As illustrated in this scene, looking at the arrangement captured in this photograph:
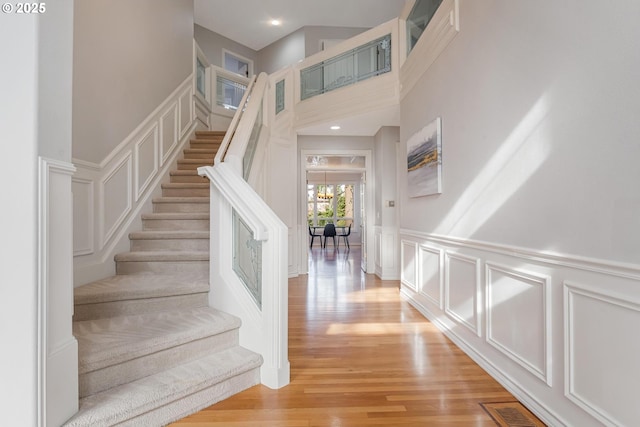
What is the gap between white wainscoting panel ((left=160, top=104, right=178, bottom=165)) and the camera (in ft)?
12.5

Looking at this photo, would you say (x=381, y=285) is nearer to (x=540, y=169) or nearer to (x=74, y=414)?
(x=540, y=169)

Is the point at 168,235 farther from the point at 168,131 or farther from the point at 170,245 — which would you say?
the point at 168,131

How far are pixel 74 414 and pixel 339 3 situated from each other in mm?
7166

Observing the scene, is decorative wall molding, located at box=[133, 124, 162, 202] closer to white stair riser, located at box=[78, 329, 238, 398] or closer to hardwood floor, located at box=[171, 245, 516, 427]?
white stair riser, located at box=[78, 329, 238, 398]

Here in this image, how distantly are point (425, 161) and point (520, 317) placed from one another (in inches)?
73.5

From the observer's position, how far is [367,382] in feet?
6.85

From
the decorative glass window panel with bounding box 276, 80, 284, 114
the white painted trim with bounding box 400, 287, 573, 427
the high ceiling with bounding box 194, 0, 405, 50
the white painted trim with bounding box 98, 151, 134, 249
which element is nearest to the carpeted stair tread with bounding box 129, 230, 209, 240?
the white painted trim with bounding box 98, 151, 134, 249

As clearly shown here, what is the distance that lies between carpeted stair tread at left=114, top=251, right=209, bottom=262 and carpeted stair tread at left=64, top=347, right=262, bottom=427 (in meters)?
0.88

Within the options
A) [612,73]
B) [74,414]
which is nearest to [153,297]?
[74,414]

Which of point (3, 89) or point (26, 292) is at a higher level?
point (3, 89)

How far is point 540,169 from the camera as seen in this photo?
176 cm

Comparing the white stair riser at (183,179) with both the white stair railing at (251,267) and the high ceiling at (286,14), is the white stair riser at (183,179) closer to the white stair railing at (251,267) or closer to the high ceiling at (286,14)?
the white stair railing at (251,267)

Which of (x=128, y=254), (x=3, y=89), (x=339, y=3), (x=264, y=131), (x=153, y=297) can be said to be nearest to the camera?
(x=3, y=89)

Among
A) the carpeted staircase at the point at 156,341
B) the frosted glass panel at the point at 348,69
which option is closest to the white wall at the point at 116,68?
the carpeted staircase at the point at 156,341
